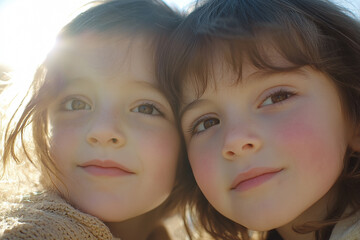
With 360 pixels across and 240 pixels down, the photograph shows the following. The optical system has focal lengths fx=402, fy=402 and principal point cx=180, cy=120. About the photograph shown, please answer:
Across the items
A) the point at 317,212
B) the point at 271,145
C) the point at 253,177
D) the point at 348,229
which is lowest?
the point at 317,212

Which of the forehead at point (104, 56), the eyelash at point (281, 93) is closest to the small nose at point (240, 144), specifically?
the eyelash at point (281, 93)

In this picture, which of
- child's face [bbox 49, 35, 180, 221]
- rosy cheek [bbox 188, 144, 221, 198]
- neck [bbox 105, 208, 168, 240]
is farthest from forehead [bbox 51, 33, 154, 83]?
neck [bbox 105, 208, 168, 240]

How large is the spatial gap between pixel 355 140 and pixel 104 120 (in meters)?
0.84

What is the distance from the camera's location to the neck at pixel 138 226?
1557mm

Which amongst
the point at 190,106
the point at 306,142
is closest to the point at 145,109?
the point at 190,106

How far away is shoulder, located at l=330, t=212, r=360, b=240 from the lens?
115 centimetres

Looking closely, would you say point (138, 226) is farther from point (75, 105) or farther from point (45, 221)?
point (45, 221)

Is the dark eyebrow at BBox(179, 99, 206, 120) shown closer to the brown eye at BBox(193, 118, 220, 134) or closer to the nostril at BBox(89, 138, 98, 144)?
the brown eye at BBox(193, 118, 220, 134)

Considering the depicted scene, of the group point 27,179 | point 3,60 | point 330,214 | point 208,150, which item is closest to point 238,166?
point 208,150

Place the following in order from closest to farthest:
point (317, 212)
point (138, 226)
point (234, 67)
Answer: point (234, 67) → point (317, 212) → point (138, 226)

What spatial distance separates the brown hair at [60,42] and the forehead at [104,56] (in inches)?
0.8

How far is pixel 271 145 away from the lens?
1.21 metres

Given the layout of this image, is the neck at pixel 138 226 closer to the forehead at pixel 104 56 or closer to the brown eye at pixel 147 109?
the brown eye at pixel 147 109

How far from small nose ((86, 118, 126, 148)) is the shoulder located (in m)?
0.73
